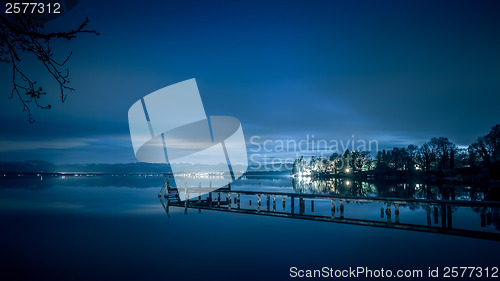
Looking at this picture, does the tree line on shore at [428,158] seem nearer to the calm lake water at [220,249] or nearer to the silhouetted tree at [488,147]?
the silhouetted tree at [488,147]

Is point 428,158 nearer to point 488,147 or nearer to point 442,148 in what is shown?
point 442,148

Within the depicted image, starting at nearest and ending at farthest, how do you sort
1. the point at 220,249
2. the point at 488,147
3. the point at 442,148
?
the point at 220,249 → the point at 488,147 → the point at 442,148

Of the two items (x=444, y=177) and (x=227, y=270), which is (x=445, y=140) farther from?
(x=227, y=270)

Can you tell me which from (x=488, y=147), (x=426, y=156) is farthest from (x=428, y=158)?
(x=488, y=147)

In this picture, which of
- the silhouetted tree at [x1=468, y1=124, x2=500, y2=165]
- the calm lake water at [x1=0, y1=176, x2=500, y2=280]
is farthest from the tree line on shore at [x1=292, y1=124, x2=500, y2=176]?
the calm lake water at [x1=0, y1=176, x2=500, y2=280]

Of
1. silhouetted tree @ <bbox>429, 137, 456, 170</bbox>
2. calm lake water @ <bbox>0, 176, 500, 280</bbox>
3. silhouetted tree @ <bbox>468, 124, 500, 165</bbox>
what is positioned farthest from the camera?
silhouetted tree @ <bbox>429, 137, 456, 170</bbox>

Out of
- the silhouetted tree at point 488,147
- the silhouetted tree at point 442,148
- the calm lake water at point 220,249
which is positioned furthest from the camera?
the silhouetted tree at point 442,148

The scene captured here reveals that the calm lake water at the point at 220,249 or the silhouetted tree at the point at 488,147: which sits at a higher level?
the silhouetted tree at the point at 488,147

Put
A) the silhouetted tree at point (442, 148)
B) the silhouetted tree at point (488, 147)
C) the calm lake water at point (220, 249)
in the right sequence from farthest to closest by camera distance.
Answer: the silhouetted tree at point (442, 148), the silhouetted tree at point (488, 147), the calm lake water at point (220, 249)

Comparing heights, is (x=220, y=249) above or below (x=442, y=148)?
below

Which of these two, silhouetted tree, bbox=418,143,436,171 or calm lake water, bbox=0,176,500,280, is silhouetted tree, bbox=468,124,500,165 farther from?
calm lake water, bbox=0,176,500,280

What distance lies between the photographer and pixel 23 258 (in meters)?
17.4

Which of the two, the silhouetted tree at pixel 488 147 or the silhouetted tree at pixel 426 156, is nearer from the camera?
the silhouetted tree at pixel 488 147

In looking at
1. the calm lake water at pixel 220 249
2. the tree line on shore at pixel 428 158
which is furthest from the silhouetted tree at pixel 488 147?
the calm lake water at pixel 220 249
